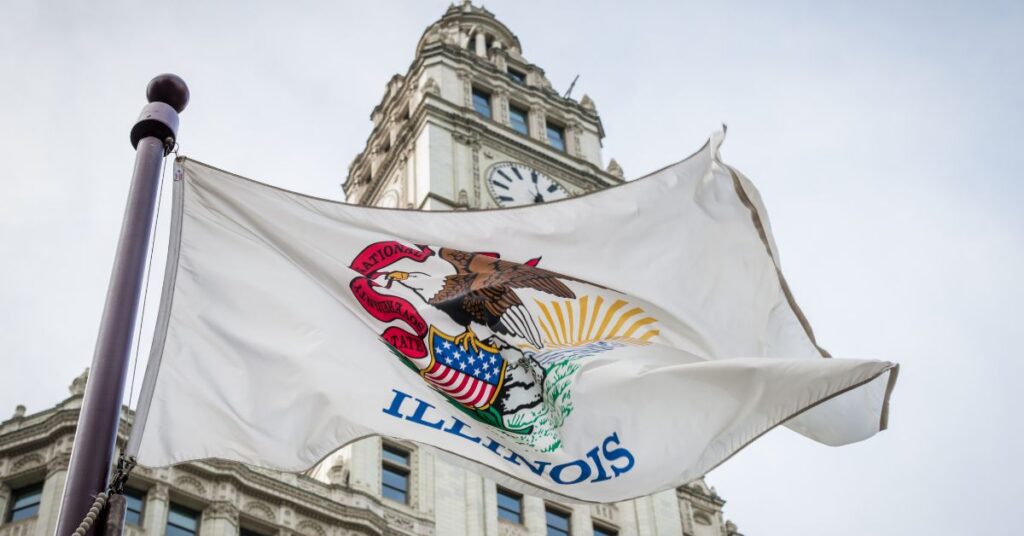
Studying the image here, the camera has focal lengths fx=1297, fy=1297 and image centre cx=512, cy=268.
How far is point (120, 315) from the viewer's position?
12211 mm

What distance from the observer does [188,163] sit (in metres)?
15.4

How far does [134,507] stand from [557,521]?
48.6 ft

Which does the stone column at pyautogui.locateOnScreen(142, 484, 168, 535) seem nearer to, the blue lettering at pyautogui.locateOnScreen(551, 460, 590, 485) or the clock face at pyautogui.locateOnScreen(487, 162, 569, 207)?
the blue lettering at pyautogui.locateOnScreen(551, 460, 590, 485)

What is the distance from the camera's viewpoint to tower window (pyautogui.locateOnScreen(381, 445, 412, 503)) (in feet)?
131

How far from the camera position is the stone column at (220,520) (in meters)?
33.8

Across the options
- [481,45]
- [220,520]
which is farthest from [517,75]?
[220,520]

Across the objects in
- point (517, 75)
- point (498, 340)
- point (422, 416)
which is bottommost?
point (422, 416)

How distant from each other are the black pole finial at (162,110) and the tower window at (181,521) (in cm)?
2118

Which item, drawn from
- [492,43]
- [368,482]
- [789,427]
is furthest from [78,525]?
[492,43]

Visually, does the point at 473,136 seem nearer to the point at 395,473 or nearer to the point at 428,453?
the point at 395,473

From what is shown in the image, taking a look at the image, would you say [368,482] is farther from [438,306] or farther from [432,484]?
[438,306]

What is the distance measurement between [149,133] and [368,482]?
2656cm

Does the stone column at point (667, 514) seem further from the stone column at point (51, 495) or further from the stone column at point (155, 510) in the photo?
the stone column at point (51, 495)

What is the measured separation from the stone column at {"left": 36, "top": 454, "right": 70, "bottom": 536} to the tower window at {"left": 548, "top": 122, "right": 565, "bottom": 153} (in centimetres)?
3342
